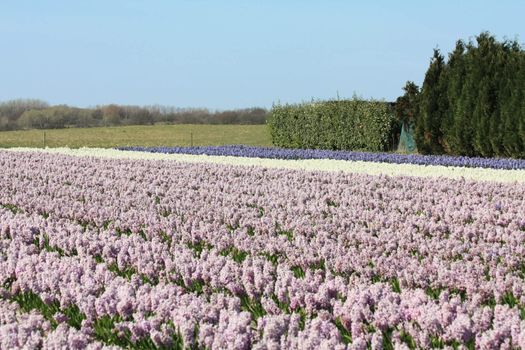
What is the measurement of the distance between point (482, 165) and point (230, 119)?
43.5 metres

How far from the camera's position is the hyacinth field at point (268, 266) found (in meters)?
4.82

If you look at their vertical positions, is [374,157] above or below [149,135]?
below

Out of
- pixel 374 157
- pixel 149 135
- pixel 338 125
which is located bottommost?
pixel 374 157

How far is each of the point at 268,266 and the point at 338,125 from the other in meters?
25.9

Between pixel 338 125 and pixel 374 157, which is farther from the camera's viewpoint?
pixel 338 125

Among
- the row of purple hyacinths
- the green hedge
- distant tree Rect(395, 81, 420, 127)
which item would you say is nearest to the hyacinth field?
the row of purple hyacinths

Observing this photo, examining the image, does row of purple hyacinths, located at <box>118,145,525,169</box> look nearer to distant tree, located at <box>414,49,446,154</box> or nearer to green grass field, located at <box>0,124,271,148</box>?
distant tree, located at <box>414,49,446,154</box>

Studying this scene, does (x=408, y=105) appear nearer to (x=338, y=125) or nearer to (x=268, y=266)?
(x=338, y=125)

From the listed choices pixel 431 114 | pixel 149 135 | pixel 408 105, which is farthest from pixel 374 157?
pixel 149 135

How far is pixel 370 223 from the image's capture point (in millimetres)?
9586

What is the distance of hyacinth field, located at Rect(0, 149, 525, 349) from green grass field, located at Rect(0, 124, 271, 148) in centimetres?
3157

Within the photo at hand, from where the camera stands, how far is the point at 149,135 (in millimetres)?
53844

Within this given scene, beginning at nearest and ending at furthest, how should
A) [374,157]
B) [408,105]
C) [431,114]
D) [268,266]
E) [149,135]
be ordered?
[268,266], [374,157], [431,114], [408,105], [149,135]

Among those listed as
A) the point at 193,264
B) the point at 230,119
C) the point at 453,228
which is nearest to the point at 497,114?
the point at 453,228
